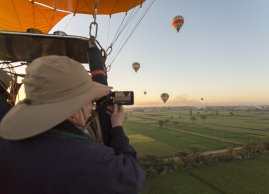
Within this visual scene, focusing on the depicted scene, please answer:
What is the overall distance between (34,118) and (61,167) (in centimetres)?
24

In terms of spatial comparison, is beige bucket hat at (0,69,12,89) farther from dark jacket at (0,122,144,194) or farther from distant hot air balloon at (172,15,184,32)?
distant hot air balloon at (172,15,184,32)

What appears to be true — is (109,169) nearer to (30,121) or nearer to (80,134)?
(80,134)

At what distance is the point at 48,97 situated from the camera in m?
1.32

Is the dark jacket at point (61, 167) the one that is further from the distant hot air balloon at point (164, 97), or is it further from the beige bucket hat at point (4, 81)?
the distant hot air balloon at point (164, 97)

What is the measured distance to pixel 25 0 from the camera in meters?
6.85

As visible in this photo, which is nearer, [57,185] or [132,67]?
[57,185]

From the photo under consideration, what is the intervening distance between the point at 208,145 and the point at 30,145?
48867mm

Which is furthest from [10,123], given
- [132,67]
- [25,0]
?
[132,67]

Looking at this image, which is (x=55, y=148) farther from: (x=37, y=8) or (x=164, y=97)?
(x=164, y=97)

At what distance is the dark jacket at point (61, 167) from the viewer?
4.02 ft

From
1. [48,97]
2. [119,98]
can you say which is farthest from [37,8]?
[48,97]

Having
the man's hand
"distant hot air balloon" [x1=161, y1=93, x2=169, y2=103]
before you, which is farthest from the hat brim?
"distant hot air balloon" [x1=161, y1=93, x2=169, y2=103]

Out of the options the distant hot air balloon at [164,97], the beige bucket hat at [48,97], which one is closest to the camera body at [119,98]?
the beige bucket hat at [48,97]

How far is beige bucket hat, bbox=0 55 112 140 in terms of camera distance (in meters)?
1.25
